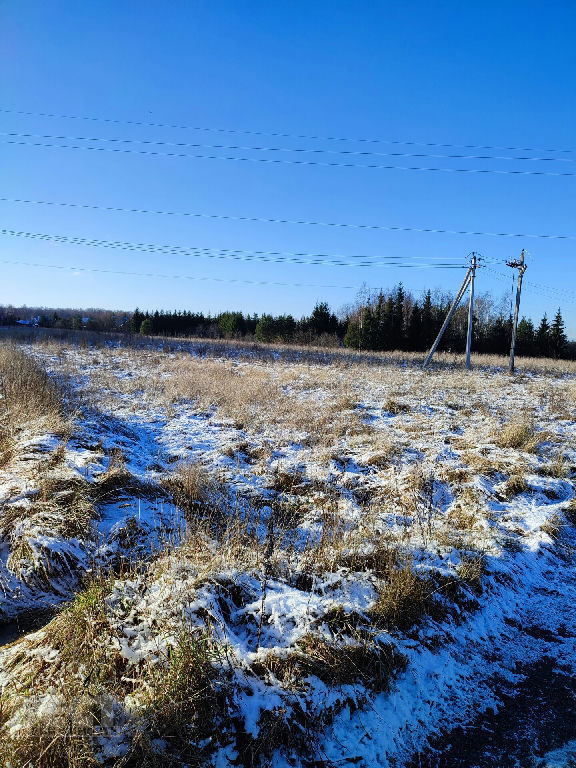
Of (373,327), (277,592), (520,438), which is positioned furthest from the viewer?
(373,327)

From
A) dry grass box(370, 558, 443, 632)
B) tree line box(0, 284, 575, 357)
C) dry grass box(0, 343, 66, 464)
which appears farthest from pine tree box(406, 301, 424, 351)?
dry grass box(370, 558, 443, 632)

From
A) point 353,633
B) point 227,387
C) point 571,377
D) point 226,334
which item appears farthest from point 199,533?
point 226,334

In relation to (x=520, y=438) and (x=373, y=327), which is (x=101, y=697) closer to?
(x=520, y=438)

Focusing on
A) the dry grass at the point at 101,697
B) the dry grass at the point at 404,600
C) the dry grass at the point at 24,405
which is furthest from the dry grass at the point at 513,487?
the dry grass at the point at 24,405

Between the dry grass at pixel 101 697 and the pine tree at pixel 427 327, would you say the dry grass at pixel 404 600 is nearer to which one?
the dry grass at pixel 101 697

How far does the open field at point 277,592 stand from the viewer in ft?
8.30

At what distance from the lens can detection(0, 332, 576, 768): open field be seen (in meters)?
2.53

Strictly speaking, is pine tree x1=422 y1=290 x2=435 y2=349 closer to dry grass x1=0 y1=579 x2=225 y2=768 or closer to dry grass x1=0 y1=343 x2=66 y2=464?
dry grass x1=0 y1=343 x2=66 y2=464

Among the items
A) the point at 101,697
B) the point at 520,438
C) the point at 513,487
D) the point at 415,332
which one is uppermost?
the point at 415,332

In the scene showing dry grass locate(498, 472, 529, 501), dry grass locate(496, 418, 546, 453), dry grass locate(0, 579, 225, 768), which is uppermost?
dry grass locate(496, 418, 546, 453)

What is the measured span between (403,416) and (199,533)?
25.3 feet

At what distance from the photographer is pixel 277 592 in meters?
3.55

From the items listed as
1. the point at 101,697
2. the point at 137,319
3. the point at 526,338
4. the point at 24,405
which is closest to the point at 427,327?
the point at 526,338

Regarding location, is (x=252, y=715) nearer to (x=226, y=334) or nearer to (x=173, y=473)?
(x=173, y=473)
